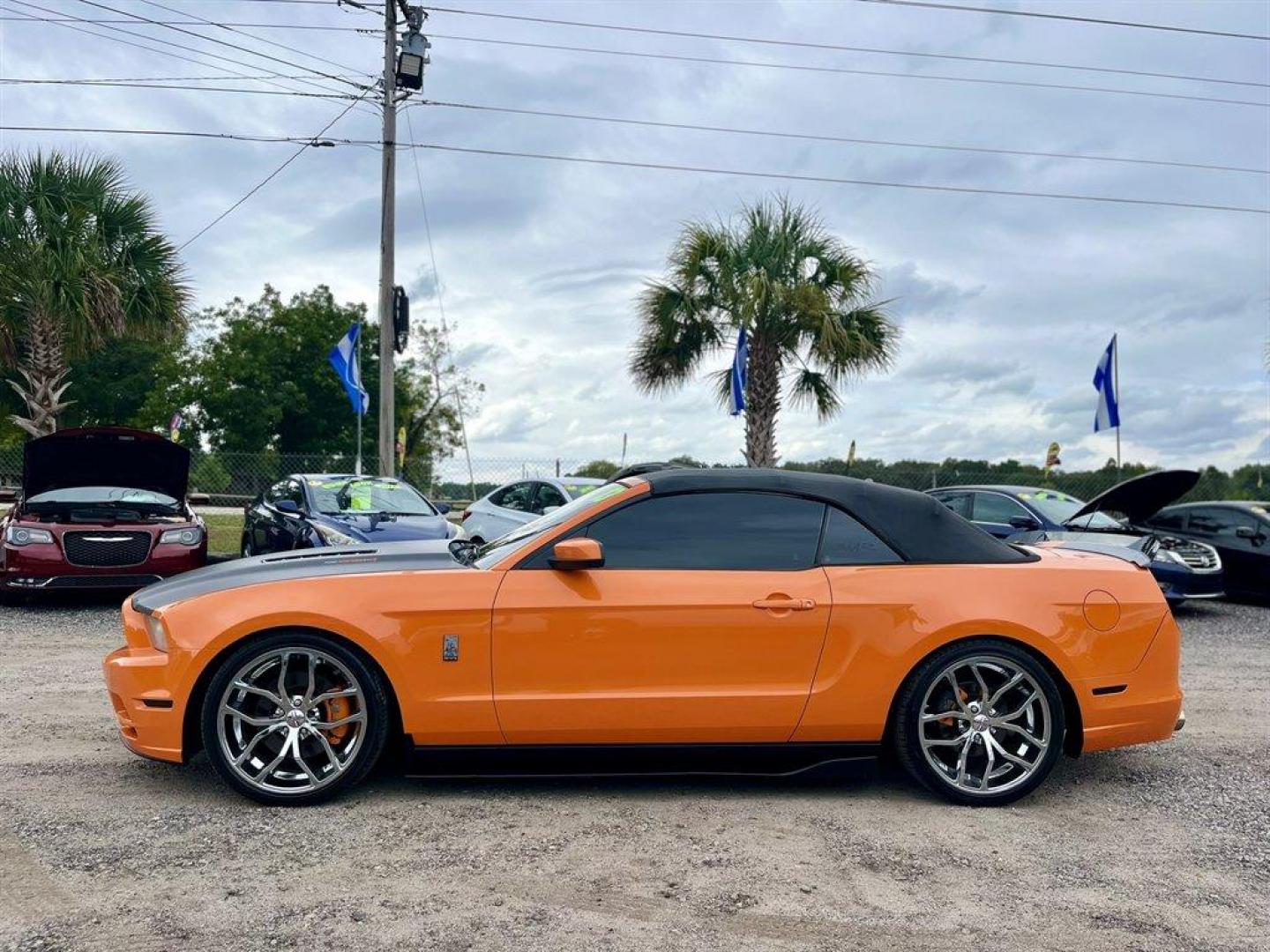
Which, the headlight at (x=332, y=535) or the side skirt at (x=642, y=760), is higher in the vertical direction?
the headlight at (x=332, y=535)

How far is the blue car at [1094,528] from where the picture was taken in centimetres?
1147

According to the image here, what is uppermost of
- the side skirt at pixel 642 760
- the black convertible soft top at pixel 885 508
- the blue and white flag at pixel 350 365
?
the blue and white flag at pixel 350 365

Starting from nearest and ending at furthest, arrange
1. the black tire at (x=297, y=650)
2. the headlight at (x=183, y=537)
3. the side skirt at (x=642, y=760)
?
the black tire at (x=297, y=650) → the side skirt at (x=642, y=760) → the headlight at (x=183, y=537)

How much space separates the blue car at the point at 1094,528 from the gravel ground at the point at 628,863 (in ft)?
18.3

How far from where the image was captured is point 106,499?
36.0ft

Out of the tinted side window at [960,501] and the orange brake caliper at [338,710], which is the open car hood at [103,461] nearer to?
the orange brake caliper at [338,710]

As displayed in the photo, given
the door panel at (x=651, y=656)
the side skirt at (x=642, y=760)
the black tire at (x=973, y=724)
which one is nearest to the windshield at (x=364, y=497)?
the side skirt at (x=642, y=760)

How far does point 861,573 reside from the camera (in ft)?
15.4

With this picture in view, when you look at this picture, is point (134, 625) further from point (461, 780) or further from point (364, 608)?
point (461, 780)

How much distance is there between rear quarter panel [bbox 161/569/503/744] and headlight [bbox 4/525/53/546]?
6.52 m

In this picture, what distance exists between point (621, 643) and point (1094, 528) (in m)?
9.54

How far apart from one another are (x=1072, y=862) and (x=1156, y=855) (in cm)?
37

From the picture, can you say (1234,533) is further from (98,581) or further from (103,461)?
(103,461)

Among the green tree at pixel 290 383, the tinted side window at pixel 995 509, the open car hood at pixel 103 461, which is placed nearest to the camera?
the open car hood at pixel 103 461
